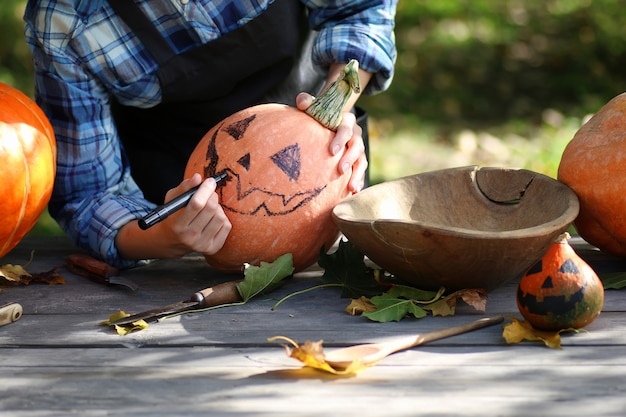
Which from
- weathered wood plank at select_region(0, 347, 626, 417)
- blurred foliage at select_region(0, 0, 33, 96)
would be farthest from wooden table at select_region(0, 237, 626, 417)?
blurred foliage at select_region(0, 0, 33, 96)

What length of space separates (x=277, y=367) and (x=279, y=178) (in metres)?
0.58

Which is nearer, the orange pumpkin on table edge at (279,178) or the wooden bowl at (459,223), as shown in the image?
the wooden bowl at (459,223)

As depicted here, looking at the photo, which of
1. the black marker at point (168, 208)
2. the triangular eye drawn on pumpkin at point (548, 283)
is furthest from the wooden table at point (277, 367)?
the black marker at point (168, 208)

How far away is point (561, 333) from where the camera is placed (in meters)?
1.65

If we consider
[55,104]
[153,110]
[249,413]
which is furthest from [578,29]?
[249,413]

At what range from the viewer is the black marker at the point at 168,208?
5.86 feet

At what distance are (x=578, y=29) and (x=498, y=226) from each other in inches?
201

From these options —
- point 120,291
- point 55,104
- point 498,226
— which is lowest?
point 498,226

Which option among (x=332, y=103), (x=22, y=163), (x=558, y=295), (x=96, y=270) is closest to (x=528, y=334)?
(x=558, y=295)

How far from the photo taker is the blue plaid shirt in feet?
7.35

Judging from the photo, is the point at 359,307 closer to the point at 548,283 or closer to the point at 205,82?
the point at 548,283

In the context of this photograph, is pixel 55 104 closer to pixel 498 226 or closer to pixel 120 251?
pixel 120 251

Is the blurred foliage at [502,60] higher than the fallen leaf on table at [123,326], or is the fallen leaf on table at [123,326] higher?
the fallen leaf on table at [123,326]

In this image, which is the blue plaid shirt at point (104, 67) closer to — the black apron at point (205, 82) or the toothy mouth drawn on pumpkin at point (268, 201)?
the black apron at point (205, 82)
